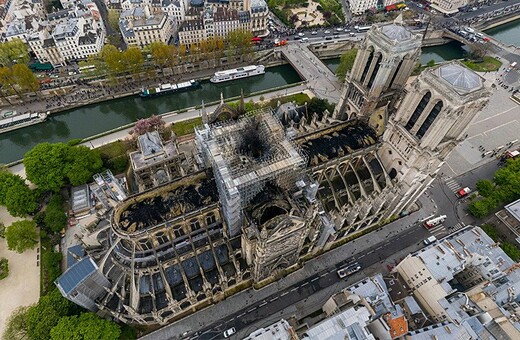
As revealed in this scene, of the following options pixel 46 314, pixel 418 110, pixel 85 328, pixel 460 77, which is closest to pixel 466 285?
pixel 418 110

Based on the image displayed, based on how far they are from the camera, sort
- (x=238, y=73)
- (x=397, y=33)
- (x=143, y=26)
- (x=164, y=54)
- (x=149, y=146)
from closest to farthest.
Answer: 1. (x=397, y=33)
2. (x=149, y=146)
3. (x=164, y=54)
4. (x=143, y=26)
5. (x=238, y=73)

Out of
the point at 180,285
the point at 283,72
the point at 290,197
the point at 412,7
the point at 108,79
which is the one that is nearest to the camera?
the point at 290,197

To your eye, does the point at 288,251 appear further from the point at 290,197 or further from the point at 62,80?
the point at 62,80

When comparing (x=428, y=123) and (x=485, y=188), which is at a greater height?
(x=428, y=123)

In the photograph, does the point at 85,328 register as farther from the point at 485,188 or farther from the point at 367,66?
the point at 485,188

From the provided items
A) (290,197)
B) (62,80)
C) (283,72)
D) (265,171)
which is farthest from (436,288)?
(62,80)

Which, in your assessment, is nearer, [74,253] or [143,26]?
[74,253]
